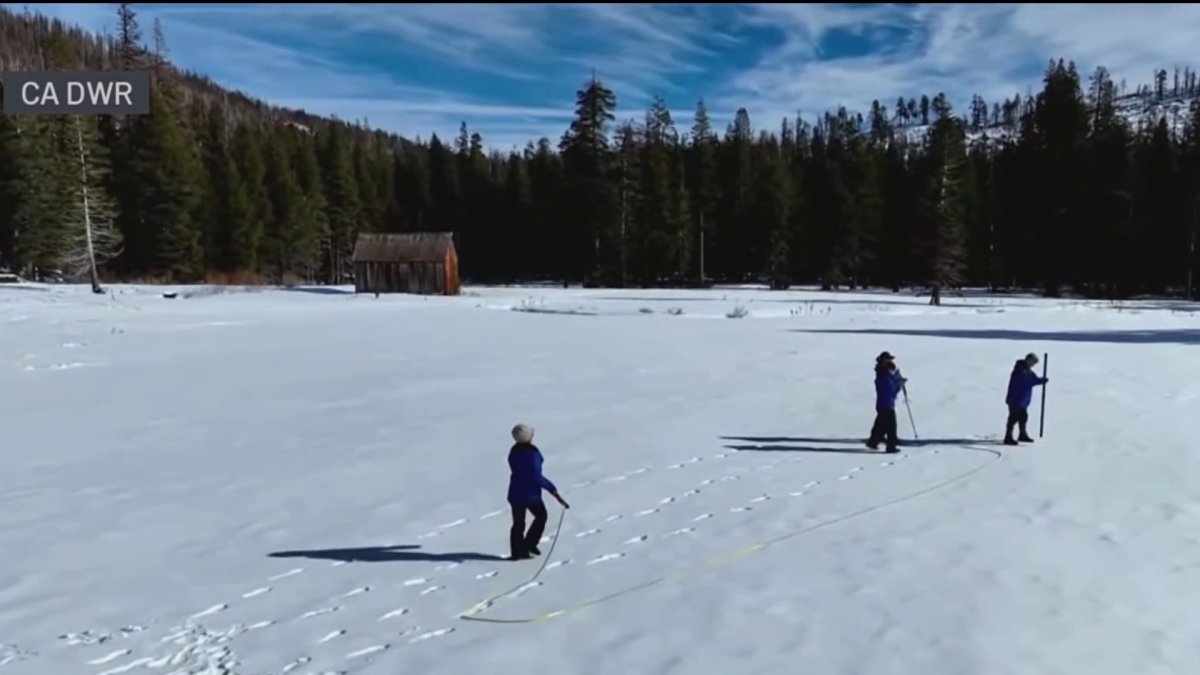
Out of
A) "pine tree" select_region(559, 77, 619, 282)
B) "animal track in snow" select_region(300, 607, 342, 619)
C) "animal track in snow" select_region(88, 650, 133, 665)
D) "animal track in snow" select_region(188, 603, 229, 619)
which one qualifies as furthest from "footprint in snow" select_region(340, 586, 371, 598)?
"pine tree" select_region(559, 77, 619, 282)

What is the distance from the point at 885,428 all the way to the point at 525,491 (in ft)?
22.7

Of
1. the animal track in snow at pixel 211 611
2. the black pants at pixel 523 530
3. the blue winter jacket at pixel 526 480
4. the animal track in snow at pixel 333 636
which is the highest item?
the blue winter jacket at pixel 526 480

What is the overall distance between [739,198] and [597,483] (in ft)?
209

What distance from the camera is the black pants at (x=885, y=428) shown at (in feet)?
42.7

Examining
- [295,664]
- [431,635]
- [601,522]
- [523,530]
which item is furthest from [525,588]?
[295,664]

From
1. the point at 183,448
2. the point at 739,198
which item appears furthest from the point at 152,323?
the point at 739,198

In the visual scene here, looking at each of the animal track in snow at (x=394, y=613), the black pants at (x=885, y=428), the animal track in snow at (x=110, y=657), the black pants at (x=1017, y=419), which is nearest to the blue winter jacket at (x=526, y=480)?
the animal track in snow at (x=394, y=613)

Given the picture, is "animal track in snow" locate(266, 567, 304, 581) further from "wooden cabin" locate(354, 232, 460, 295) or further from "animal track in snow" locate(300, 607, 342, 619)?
"wooden cabin" locate(354, 232, 460, 295)

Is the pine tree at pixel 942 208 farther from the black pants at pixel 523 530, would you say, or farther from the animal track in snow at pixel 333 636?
the animal track in snow at pixel 333 636

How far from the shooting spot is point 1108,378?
A: 65.0 feet

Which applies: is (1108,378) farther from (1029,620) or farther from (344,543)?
(344,543)

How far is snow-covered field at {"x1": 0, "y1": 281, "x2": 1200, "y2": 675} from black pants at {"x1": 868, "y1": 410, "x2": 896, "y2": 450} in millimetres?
332

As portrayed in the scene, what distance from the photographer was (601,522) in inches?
384

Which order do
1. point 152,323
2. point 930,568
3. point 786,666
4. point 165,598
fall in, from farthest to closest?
1. point 152,323
2. point 930,568
3. point 165,598
4. point 786,666
